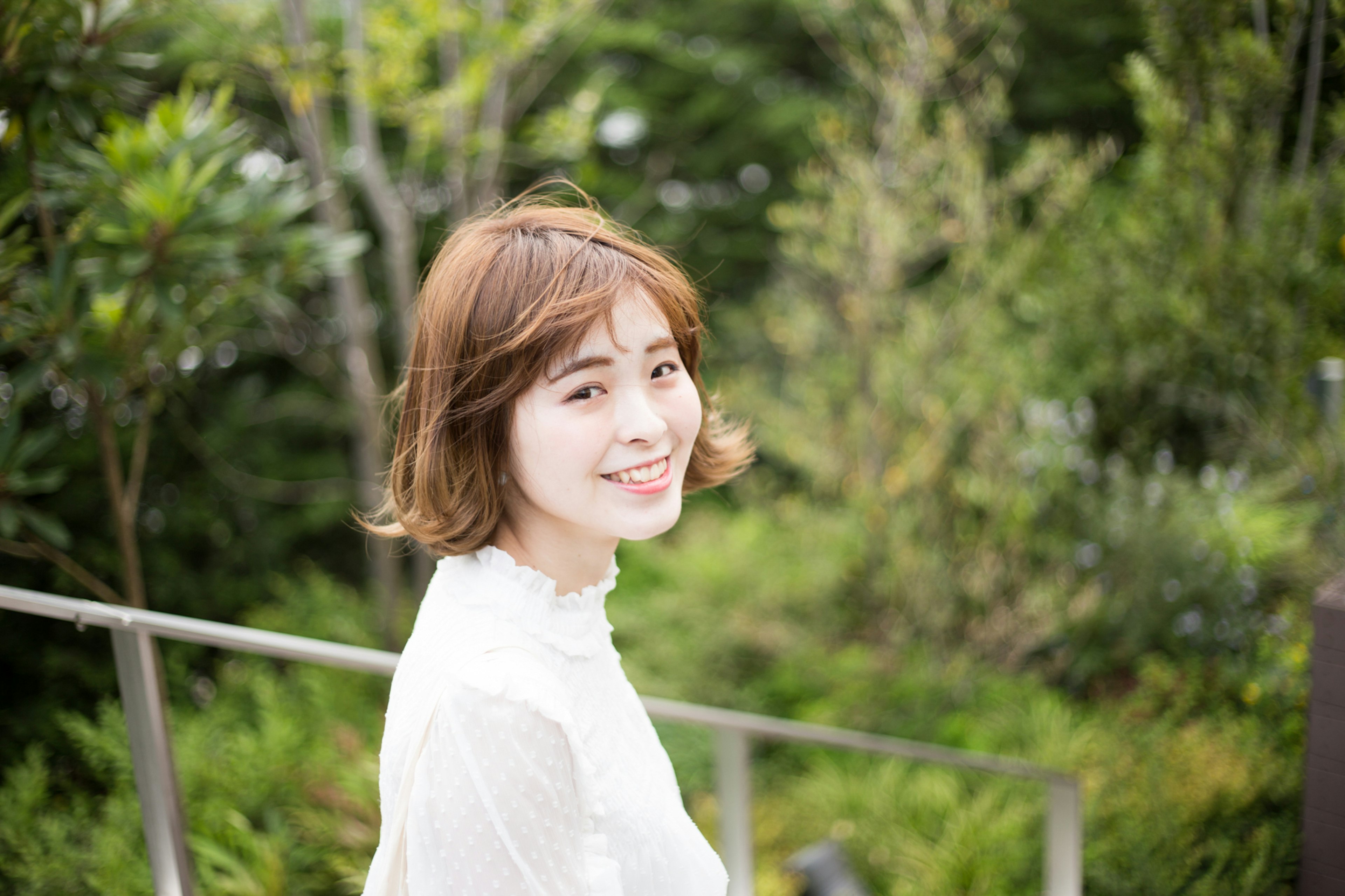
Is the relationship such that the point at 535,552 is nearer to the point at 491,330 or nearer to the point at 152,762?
the point at 491,330

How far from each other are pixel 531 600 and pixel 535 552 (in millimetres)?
79

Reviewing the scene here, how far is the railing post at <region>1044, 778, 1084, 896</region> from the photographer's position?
1699 millimetres

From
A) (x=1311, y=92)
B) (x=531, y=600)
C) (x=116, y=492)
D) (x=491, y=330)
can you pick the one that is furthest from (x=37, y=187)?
(x=1311, y=92)

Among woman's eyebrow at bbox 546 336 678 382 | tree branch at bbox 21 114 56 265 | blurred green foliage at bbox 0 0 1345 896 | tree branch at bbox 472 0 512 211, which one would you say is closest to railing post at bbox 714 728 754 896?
blurred green foliage at bbox 0 0 1345 896

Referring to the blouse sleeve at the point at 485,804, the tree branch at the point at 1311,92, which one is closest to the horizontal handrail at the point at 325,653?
the blouse sleeve at the point at 485,804

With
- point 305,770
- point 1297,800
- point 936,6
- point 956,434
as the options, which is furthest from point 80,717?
point 936,6

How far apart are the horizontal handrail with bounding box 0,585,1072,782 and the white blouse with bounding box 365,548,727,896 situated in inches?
11.6

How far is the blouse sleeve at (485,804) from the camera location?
849mm

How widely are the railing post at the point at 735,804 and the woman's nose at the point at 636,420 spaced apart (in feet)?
4.57

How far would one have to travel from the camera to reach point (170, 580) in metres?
4.15


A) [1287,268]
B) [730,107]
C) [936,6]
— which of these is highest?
[730,107]

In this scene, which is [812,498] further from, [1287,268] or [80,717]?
[80,717]

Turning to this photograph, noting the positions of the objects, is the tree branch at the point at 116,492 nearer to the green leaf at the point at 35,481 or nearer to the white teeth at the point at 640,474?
the green leaf at the point at 35,481

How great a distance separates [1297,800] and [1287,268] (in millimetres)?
1412
